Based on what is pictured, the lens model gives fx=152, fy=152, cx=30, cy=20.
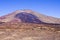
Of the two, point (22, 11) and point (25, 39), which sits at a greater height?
point (22, 11)

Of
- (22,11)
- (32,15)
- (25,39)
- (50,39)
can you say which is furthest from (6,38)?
(22,11)

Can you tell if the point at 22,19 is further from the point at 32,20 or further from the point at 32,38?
the point at 32,38

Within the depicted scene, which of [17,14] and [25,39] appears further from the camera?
[17,14]

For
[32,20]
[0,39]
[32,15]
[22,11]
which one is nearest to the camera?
[0,39]

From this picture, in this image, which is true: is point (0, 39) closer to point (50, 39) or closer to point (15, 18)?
point (50, 39)

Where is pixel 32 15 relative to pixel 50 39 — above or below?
above

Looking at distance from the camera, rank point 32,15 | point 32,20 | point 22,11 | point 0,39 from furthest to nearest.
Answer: point 22,11 → point 32,15 → point 32,20 → point 0,39

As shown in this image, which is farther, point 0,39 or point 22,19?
point 22,19

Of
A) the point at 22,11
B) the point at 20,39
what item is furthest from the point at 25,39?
the point at 22,11
